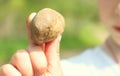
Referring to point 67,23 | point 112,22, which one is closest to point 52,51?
point 112,22

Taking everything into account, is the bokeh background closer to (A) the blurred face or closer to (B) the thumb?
(A) the blurred face

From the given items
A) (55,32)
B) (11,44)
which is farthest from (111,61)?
(11,44)

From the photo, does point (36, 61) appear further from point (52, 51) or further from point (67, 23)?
point (67, 23)

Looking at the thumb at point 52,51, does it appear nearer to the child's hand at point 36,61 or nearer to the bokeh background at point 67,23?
the child's hand at point 36,61

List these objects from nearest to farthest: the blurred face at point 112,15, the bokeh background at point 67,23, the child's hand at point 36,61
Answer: the child's hand at point 36,61
the blurred face at point 112,15
the bokeh background at point 67,23

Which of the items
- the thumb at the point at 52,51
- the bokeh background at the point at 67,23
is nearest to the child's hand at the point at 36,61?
the thumb at the point at 52,51

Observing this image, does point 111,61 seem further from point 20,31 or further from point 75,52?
point 20,31
